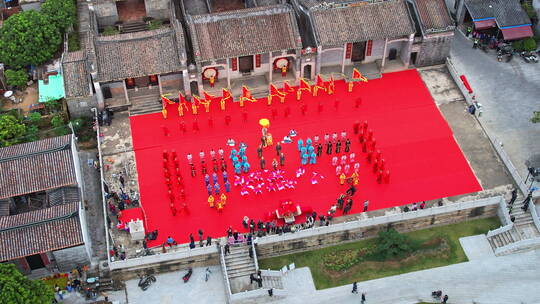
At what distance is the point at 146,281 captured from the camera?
4972cm

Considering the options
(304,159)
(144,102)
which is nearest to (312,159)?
(304,159)

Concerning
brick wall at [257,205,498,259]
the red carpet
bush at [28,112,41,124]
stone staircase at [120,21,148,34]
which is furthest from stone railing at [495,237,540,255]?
stone staircase at [120,21,148,34]

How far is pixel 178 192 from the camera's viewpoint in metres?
54.3

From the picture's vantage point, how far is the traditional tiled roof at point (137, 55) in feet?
194

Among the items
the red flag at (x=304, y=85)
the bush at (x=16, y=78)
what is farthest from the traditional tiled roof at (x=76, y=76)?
the red flag at (x=304, y=85)

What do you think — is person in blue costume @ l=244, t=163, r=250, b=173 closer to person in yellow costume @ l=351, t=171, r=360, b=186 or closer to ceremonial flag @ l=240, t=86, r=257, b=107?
ceremonial flag @ l=240, t=86, r=257, b=107

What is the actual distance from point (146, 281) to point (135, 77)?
65.2 ft

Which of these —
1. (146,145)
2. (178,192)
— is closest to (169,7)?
(146,145)

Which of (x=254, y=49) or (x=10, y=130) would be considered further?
(x=254, y=49)

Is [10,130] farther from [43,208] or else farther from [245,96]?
[245,96]

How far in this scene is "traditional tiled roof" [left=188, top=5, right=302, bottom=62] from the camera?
60562 mm

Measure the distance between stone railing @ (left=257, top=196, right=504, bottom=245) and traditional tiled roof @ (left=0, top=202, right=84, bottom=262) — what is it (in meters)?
14.1

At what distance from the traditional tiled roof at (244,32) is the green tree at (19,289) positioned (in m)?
26.1

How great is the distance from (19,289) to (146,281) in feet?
34.2
